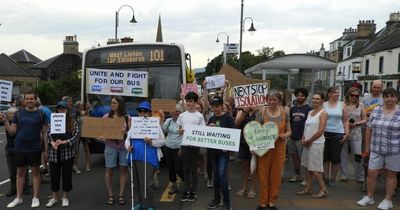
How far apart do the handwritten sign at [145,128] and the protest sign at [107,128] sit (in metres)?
0.32

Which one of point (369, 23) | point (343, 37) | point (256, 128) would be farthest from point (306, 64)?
point (343, 37)

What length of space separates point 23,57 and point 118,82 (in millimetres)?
63707

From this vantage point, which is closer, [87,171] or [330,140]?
[330,140]

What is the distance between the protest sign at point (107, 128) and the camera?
21.3 ft

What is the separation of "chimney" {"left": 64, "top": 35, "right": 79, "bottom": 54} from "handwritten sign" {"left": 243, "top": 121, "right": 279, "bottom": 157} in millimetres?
60466

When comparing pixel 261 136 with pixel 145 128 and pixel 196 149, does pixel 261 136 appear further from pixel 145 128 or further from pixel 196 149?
pixel 145 128

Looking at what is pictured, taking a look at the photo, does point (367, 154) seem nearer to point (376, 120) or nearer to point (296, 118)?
point (376, 120)

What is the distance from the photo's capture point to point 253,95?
686 cm

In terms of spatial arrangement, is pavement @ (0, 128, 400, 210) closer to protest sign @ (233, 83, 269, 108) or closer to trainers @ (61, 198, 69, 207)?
trainers @ (61, 198, 69, 207)

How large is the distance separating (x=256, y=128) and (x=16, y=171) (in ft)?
13.6

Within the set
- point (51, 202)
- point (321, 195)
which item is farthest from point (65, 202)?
point (321, 195)

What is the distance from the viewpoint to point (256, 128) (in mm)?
6105

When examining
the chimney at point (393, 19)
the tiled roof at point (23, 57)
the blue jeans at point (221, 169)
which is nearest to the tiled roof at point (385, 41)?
the chimney at point (393, 19)

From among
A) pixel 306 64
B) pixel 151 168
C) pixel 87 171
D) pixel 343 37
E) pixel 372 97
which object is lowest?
pixel 87 171
